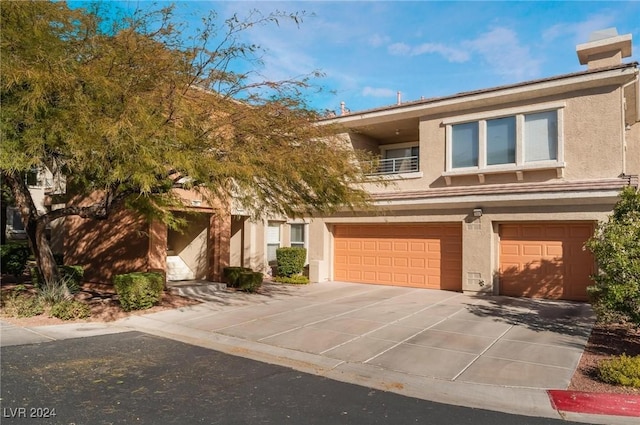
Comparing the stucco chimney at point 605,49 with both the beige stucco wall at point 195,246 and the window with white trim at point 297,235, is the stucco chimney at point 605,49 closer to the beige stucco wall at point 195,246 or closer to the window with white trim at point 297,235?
the window with white trim at point 297,235

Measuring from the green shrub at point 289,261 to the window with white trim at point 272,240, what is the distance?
113cm

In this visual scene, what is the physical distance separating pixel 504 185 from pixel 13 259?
18.8 metres

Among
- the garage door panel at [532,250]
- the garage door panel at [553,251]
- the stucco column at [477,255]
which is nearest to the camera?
the garage door panel at [553,251]

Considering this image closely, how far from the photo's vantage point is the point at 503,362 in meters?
7.47

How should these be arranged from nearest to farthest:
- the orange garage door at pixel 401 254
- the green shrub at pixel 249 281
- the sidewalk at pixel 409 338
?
1. the sidewalk at pixel 409 338
2. the green shrub at pixel 249 281
3. the orange garage door at pixel 401 254

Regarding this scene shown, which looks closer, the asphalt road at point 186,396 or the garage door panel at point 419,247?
the asphalt road at point 186,396

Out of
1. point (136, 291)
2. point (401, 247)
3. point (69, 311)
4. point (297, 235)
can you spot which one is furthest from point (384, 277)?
point (69, 311)

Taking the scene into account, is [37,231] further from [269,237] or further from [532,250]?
[532,250]

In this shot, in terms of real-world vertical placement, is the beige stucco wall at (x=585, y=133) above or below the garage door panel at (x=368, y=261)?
above

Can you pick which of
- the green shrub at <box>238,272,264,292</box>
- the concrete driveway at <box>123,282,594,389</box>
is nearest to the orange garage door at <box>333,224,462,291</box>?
the concrete driveway at <box>123,282,594,389</box>

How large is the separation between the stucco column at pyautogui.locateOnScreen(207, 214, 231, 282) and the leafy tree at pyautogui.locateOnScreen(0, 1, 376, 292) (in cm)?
587

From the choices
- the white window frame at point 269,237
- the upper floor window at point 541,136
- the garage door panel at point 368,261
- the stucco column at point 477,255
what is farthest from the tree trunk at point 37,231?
the upper floor window at point 541,136

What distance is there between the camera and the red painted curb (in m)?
5.52

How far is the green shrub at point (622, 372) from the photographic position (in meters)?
6.11
